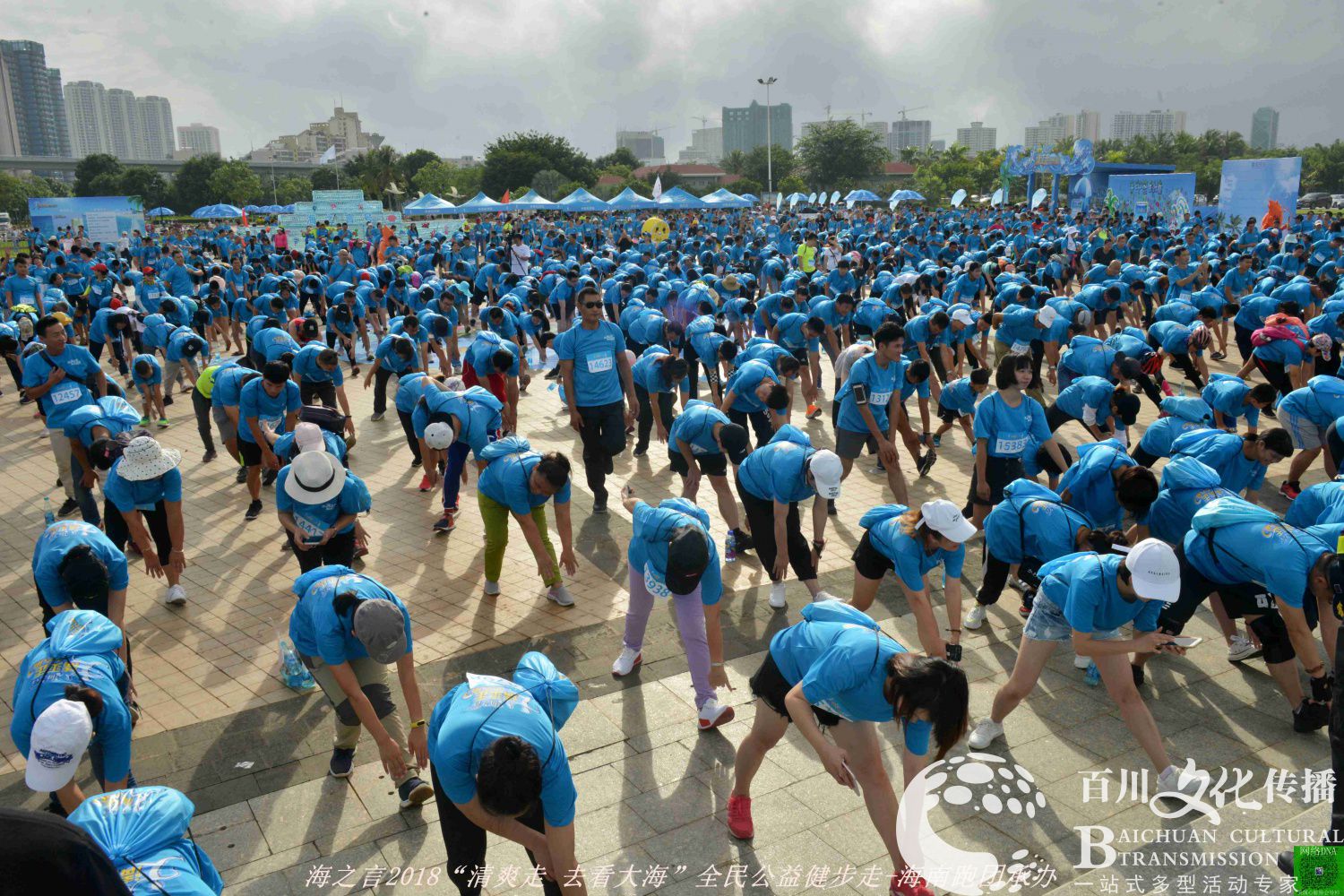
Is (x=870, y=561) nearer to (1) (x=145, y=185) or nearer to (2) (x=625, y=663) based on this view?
(2) (x=625, y=663)

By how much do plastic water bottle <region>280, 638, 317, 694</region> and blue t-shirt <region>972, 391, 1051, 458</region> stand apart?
4602 millimetres

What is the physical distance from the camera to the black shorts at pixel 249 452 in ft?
26.5

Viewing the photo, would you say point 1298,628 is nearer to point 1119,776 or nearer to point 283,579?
point 1119,776

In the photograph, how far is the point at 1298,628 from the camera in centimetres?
456

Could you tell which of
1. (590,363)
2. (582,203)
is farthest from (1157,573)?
(582,203)


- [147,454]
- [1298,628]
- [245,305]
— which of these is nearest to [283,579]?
[147,454]

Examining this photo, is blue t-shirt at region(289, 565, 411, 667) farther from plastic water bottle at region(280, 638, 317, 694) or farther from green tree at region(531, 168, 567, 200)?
green tree at region(531, 168, 567, 200)

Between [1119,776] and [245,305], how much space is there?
49.7ft

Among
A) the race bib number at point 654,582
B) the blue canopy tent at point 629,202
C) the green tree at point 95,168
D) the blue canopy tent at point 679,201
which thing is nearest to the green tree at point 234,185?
the green tree at point 95,168

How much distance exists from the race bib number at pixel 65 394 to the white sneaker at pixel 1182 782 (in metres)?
8.15

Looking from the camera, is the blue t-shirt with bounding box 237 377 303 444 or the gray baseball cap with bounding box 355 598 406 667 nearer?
the gray baseball cap with bounding box 355 598 406 667

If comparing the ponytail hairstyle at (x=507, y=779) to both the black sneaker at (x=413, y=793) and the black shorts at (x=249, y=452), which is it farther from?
the black shorts at (x=249, y=452)

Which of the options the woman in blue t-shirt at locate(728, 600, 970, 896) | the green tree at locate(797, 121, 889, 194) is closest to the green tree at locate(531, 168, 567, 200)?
the green tree at locate(797, 121, 889, 194)

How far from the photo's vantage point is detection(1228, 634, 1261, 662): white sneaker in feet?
18.0
